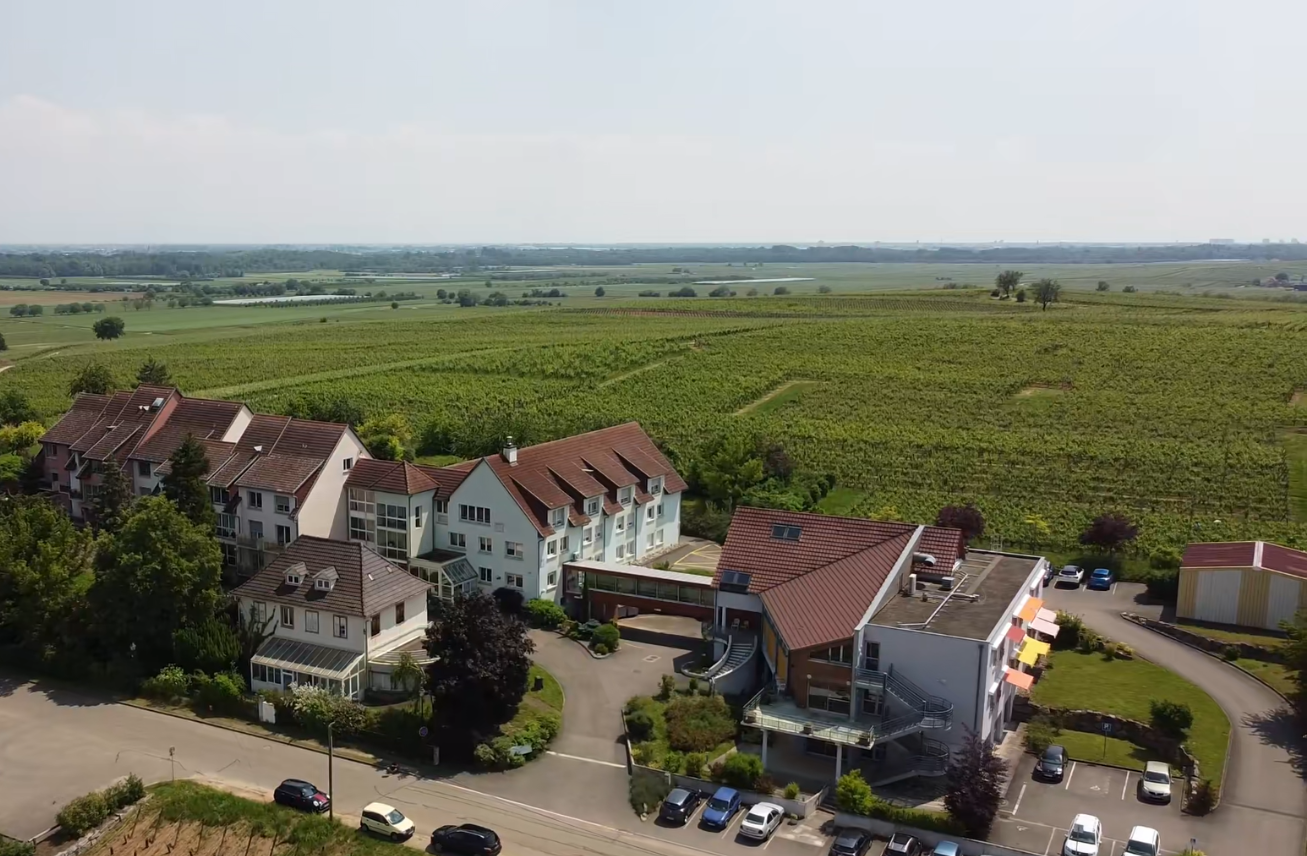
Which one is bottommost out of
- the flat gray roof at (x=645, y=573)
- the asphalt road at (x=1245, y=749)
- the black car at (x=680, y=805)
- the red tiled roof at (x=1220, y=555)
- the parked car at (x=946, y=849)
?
the black car at (x=680, y=805)

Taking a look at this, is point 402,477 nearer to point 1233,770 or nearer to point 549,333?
point 1233,770

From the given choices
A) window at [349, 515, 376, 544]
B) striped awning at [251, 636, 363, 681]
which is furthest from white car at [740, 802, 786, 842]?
window at [349, 515, 376, 544]

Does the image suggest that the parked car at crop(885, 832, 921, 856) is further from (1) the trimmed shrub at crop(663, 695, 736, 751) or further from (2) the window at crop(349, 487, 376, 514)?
(2) the window at crop(349, 487, 376, 514)

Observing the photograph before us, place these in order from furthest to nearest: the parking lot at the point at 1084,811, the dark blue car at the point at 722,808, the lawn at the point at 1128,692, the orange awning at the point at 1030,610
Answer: the orange awning at the point at 1030,610, the lawn at the point at 1128,692, the dark blue car at the point at 722,808, the parking lot at the point at 1084,811

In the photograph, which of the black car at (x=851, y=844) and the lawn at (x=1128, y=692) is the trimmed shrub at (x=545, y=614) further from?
the lawn at (x=1128, y=692)

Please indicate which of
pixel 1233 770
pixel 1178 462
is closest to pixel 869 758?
pixel 1233 770

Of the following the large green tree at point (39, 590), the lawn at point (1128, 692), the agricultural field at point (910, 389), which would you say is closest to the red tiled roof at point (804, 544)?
the lawn at point (1128, 692)
